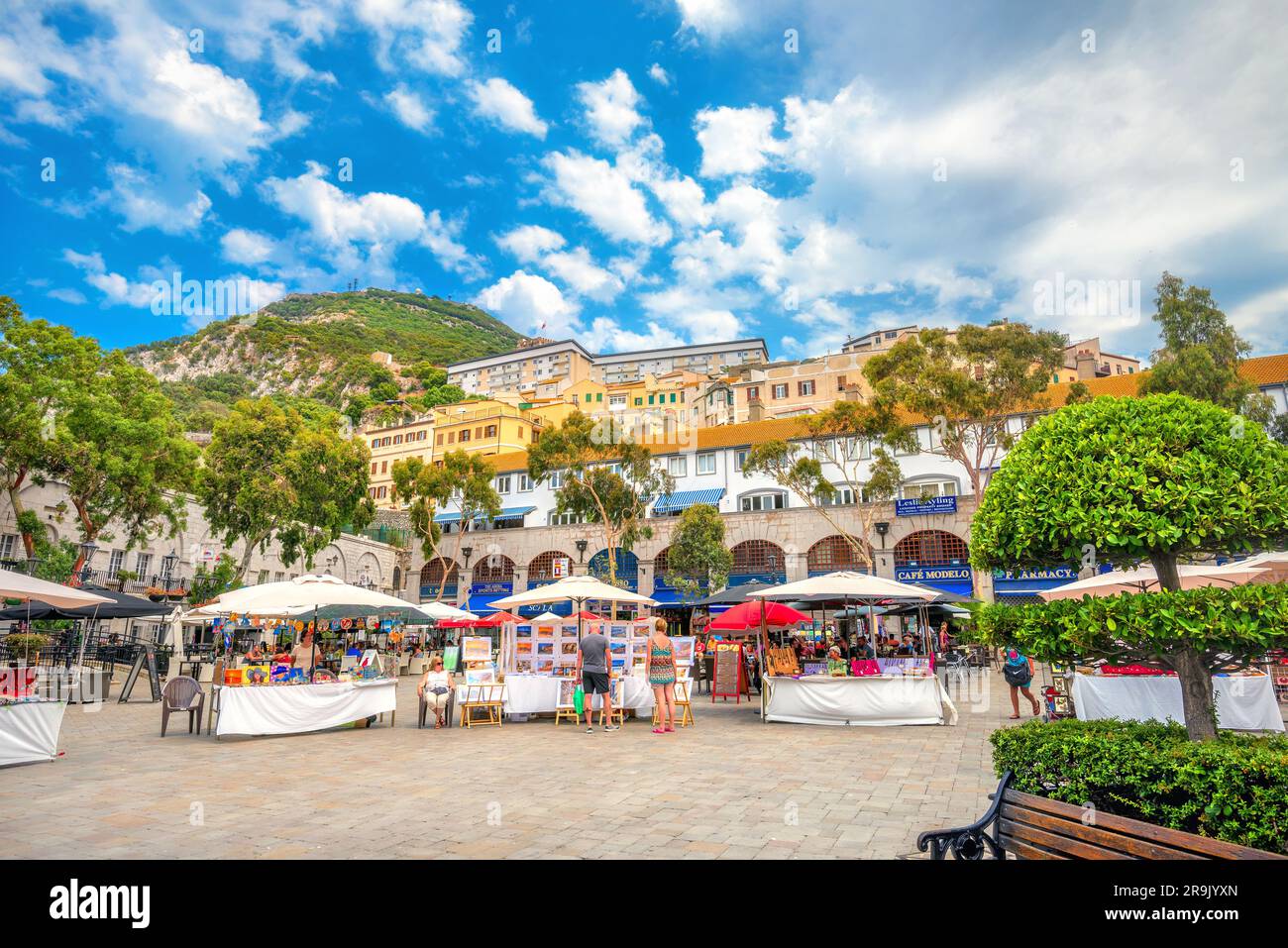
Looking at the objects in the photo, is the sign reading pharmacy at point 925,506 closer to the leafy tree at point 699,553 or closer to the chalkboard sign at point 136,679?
the leafy tree at point 699,553

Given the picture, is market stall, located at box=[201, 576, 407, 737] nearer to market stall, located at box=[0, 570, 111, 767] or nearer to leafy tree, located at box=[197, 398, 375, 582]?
market stall, located at box=[0, 570, 111, 767]

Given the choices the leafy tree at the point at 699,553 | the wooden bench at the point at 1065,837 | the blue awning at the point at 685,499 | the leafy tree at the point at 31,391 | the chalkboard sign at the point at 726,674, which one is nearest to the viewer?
the wooden bench at the point at 1065,837

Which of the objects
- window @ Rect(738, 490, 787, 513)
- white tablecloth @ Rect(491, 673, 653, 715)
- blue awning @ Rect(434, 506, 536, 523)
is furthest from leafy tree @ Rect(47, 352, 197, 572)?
window @ Rect(738, 490, 787, 513)

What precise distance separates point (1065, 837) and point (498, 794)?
5360 mm

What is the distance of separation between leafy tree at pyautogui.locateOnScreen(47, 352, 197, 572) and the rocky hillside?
75.6 m

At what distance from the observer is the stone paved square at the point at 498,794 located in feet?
18.8

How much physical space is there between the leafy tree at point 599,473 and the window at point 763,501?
15.9ft

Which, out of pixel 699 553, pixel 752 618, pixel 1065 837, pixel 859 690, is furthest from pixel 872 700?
pixel 699 553

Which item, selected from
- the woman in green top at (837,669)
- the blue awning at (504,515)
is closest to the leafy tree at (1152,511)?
the woman in green top at (837,669)

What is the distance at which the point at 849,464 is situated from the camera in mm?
39156

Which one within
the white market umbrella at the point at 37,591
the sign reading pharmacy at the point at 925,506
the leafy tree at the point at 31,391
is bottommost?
the white market umbrella at the point at 37,591
